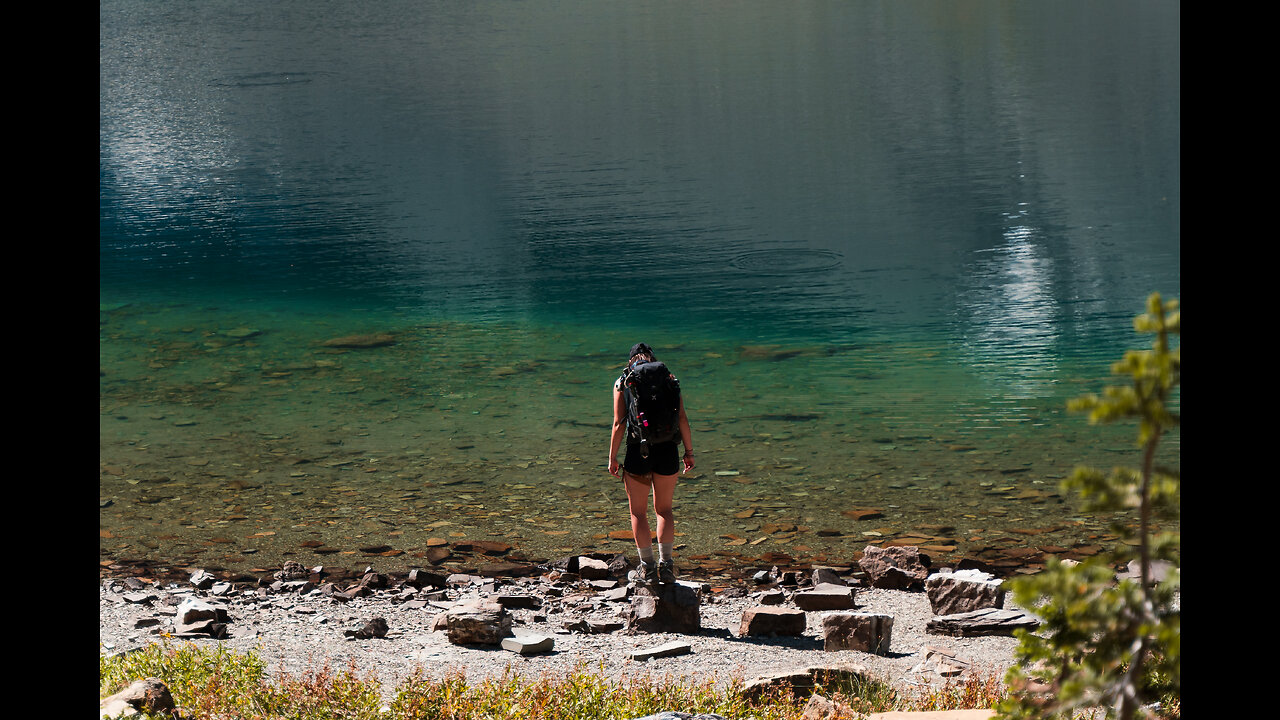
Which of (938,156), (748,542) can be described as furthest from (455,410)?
(938,156)

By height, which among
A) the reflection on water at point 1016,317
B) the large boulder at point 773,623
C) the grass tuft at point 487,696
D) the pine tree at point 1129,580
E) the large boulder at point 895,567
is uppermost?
the pine tree at point 1129,580

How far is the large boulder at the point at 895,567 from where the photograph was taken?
30.6ft

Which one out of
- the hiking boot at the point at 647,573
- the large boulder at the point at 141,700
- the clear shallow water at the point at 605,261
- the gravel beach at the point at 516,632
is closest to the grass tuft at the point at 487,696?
the large boulder at the point at 141,700

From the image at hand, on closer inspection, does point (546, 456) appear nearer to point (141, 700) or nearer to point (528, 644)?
point (528, 644)

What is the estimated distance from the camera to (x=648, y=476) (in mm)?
8312

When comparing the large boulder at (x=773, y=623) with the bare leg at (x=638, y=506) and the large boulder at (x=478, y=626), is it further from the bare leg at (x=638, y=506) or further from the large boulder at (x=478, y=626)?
the large boulder at (x=478, y=626)

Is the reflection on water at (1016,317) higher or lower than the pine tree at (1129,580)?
lower

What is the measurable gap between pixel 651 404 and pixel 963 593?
9.13ft

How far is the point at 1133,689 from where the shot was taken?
9.32 feet

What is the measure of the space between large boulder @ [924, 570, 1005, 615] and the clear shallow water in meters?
2.16

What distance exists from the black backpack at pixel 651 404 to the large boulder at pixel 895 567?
259 centimetres

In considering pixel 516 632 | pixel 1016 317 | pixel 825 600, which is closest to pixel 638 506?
pixel 516 632

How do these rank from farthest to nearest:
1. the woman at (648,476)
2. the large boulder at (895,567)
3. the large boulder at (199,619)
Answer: the large boulder at (895,567), the woman at (648,476), the large boulder at (199,619)

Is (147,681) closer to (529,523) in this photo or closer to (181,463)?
(529,523)
